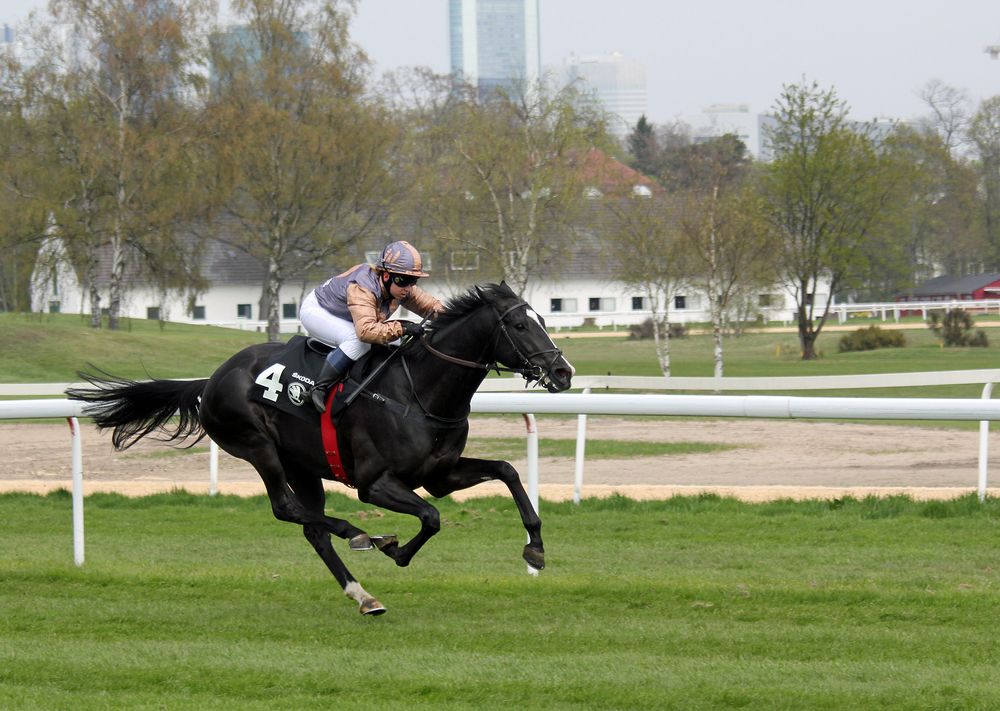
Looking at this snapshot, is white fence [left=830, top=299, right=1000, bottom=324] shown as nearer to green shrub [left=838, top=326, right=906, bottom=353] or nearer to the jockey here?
green shrub [left=838, top=326, right=906, bottom=353]

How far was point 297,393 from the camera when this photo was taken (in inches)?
269

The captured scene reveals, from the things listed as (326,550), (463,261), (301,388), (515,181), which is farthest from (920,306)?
(326,550)

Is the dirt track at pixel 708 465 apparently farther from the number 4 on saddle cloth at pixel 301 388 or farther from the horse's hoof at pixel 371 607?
the horse's hoof at pixel 371 607

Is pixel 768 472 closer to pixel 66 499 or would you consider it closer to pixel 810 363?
pixel 66 499

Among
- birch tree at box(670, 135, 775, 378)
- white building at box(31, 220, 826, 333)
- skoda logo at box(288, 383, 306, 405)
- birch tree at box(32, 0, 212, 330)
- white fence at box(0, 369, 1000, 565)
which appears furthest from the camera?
white building at box(31, 220, 826, 333)

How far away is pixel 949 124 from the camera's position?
264ft

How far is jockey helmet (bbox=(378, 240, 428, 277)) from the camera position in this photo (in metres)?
6.64

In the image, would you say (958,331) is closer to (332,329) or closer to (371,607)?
(332,329)

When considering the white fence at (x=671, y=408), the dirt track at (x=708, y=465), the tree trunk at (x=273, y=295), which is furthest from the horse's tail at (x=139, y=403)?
the tree trunk at (x=273, y=295)

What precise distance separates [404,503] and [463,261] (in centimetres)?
3995

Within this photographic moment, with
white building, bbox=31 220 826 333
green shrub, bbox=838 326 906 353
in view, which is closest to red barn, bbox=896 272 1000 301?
white building, bbox=31 220 826 333

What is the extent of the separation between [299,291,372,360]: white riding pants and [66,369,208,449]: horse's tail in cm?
119

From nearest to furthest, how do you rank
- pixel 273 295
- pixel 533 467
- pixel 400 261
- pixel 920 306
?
pixel 400 261
pixel 533 467
pixel 273 295
pixel 920 306

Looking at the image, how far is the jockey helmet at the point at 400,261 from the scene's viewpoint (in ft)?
21.8
